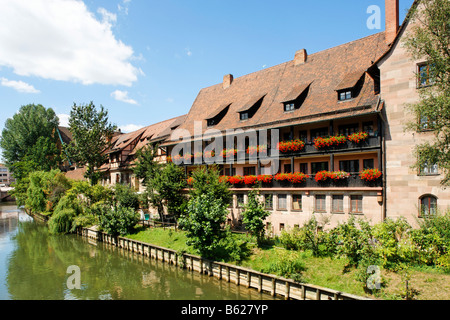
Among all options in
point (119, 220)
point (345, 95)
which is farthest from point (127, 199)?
point (345, 95)

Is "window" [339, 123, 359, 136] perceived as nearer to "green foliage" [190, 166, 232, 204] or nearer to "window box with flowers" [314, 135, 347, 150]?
"window box with flowers" [314, 135, 347, 150]

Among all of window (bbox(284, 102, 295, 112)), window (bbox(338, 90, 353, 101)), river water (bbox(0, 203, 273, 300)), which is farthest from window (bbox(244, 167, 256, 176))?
river water (bbox(0, 203, 273, 300))

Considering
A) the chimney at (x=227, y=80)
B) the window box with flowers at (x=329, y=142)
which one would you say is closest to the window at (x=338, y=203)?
the window box with flowers at (x=329, y=142)

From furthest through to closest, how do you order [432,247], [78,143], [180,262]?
[78,143]
[180,262]
[432,247]

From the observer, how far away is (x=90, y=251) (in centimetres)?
3103

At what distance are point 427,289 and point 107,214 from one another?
27.5 meters

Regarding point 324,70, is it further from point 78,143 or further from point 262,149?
point 78,143

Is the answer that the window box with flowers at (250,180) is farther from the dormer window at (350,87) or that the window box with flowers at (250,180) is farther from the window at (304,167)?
the dormer window at (350,87)

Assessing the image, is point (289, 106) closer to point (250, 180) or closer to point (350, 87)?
point (350, 87)

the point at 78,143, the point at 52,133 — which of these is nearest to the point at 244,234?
the point at 78,143

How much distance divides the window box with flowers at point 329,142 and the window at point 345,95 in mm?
3159

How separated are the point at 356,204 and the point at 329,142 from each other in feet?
14.8

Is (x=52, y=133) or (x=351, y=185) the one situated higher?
(x=52, y=133)

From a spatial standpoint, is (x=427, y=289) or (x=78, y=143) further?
(x=78, y=143)
